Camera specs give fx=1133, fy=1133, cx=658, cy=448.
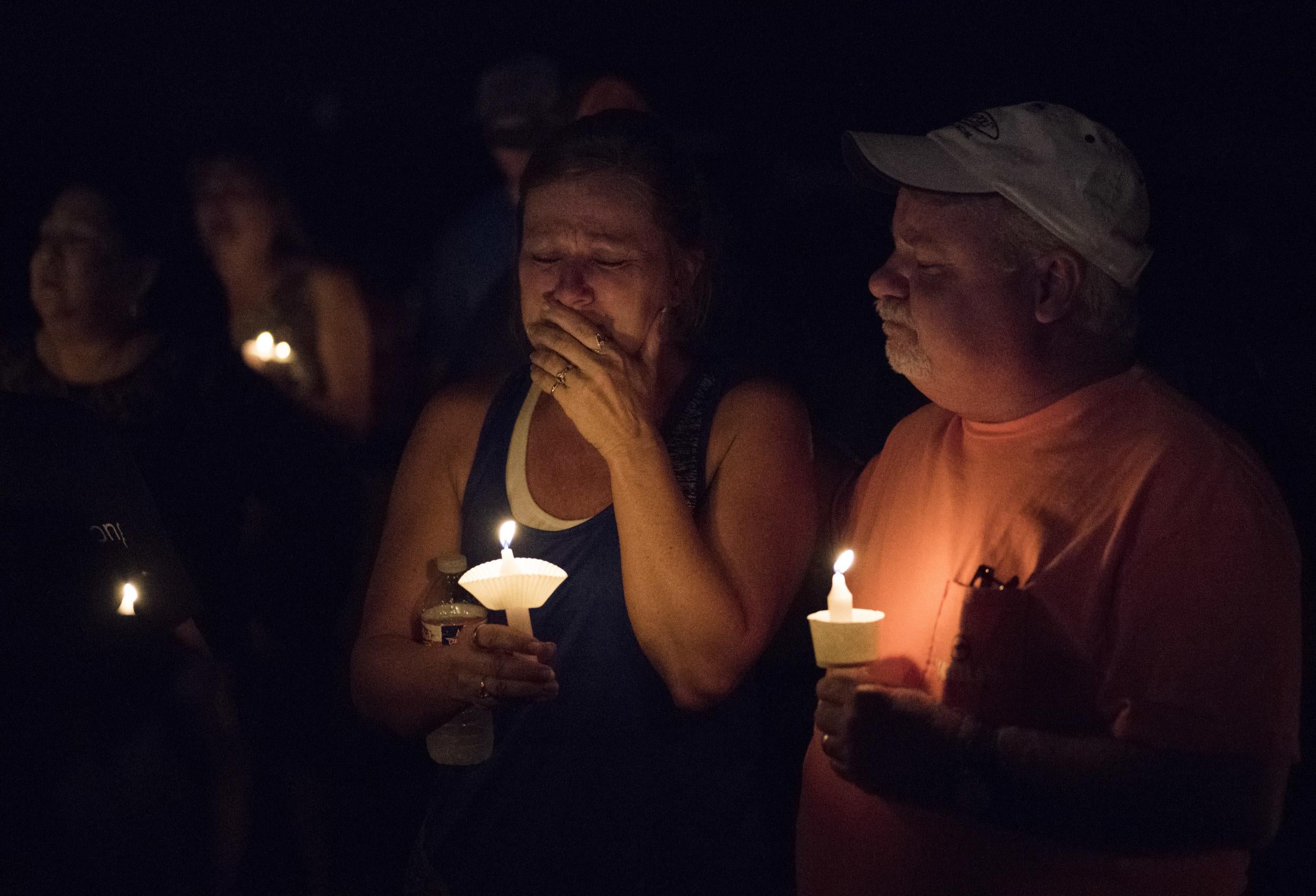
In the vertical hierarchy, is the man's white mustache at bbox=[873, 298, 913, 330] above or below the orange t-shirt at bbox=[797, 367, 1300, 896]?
above

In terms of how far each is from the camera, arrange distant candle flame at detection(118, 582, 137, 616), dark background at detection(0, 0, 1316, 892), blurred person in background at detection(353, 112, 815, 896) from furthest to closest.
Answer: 1. distant candle flame at detection(118, 582, 137, 616)
2. dark background at detection(0, 0, 1316, 892)
3. blurred person in background at detection(353, 112, 815, 896)

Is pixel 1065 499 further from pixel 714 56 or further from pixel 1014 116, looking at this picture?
pixel 714 56

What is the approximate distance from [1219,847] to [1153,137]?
5.83 feet

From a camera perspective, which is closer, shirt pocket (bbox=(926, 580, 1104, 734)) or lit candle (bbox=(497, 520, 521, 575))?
shirt pocket (bbox=(926, 580, 1104, 734))

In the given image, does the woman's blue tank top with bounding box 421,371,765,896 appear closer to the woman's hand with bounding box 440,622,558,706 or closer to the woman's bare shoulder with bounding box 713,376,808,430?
the woman's bare shoulder with bounding box 713,376,808,430

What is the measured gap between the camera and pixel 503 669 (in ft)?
7.29

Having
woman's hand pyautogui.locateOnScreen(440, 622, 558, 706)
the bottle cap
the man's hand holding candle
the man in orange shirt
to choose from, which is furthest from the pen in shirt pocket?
the bottle cap

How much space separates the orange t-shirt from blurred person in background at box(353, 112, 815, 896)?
24 centimetres

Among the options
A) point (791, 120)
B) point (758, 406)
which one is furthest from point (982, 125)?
point (791, 120)

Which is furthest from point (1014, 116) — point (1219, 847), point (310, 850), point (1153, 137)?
point (310, 850)

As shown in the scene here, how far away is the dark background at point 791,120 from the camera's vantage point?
272 cm

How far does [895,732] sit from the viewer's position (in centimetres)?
198

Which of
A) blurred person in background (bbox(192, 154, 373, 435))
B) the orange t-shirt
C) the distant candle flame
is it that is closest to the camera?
the orange t-shirt

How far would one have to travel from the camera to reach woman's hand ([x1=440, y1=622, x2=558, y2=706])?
7.25 feet
